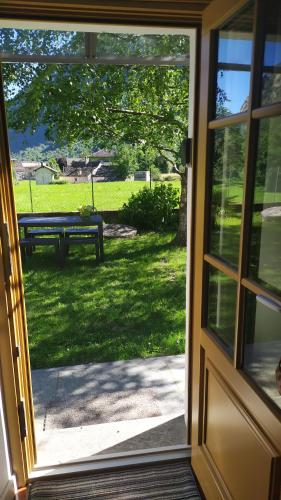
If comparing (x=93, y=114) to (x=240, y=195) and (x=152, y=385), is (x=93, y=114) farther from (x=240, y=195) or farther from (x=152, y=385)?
(x=240, y=195)

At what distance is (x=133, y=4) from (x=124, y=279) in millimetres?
3982

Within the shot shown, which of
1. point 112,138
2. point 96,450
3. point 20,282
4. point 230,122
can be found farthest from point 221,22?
point 112,138

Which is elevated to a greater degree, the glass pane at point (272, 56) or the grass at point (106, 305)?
the glass pane at point (272, 56)

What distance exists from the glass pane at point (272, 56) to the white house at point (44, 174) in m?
9.66

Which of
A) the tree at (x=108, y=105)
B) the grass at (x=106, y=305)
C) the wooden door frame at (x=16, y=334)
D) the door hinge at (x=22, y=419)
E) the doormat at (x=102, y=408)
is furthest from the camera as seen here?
the tree at (x=108, y=105)

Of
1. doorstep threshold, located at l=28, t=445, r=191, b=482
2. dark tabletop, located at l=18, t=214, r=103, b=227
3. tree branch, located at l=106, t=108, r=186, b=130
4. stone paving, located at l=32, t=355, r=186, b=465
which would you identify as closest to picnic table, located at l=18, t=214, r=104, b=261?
dark tabletop, located at l=18, t=214, r=103, b=227

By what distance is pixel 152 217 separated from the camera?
26.3 feet

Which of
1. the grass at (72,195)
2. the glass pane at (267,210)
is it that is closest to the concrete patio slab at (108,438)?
the glass pane at (267,210)

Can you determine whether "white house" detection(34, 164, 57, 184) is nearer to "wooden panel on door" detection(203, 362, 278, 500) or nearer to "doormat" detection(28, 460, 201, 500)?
"doormat" detection(28, 460, 201, 500)

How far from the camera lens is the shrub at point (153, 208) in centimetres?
802

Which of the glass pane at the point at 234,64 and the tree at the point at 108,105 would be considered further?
the tree at the point at 108,105

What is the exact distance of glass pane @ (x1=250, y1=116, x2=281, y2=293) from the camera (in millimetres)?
1167

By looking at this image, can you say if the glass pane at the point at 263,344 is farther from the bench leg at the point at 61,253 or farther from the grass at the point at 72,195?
the grass at the point at 72,195

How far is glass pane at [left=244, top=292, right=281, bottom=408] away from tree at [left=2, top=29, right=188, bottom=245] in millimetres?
3906
